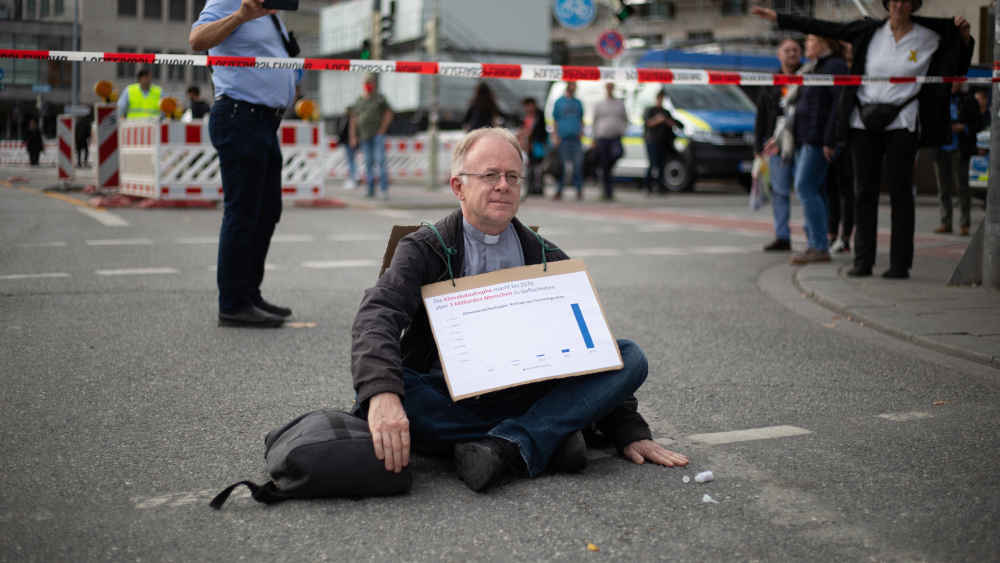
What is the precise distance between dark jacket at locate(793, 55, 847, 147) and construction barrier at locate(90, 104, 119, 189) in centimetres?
1079

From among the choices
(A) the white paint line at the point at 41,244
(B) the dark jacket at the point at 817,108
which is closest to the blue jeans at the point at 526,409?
(B) the dark jacket at the point at 817,108

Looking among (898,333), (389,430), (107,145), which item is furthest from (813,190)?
(107,145)

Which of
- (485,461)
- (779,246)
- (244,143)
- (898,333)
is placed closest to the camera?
(485,461)

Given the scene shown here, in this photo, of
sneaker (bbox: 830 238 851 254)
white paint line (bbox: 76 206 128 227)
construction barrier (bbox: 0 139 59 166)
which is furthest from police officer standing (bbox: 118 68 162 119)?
sneaker (bbox: 830 238 851 254)

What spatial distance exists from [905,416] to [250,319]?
3.45 metres

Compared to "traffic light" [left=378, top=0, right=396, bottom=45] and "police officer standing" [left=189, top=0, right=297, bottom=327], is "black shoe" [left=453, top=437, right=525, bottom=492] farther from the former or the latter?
"traffic light" [left=378, top=0, right=396, bottom=45]

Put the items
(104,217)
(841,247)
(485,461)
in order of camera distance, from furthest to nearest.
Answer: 1. (104,217)
2. (841,247)
3. (485,461)

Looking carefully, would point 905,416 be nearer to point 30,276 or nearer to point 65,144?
point 30,276

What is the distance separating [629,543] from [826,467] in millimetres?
992

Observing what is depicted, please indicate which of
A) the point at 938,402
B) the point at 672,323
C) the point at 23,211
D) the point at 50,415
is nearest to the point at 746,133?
the point at 23,211

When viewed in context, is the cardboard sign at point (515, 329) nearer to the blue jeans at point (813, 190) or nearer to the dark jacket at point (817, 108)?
the dark jacket at point (817, 108)

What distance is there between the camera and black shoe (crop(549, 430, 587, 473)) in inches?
132

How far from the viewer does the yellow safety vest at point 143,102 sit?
15758mm

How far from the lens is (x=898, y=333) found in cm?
600
